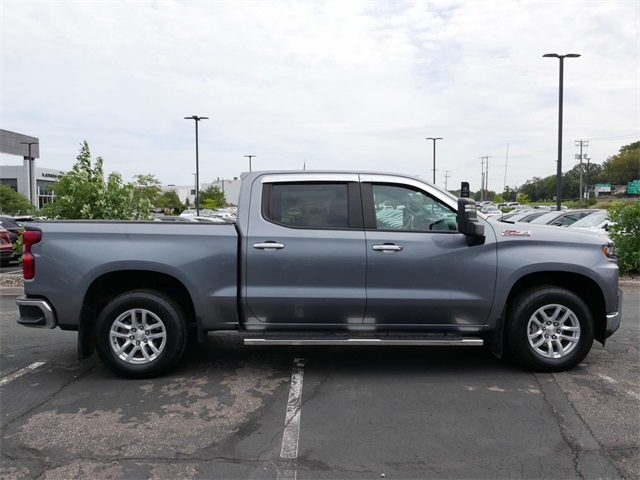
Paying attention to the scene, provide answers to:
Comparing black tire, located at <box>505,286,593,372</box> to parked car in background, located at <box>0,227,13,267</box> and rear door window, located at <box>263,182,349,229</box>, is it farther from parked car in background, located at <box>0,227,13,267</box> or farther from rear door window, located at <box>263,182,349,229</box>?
parked car in background, located at <box>0,227,13,267</box>

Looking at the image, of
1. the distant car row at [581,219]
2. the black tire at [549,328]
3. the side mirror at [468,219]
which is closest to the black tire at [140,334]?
the side mirror at [468,219]

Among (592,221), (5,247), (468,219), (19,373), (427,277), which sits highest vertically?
(468,219)

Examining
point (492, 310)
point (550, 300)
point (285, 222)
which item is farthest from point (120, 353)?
point (550, 300)

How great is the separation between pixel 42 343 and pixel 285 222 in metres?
3.63

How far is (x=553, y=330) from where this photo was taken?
503 centimetres

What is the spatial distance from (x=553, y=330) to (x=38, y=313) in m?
4.79

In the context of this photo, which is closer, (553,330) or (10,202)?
(553,330)

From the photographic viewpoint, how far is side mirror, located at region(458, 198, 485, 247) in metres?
4.74

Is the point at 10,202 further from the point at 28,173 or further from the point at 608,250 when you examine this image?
the point at 608,250

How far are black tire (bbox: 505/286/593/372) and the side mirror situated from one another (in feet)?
2.75

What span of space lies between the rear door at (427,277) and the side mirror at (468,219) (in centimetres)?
18

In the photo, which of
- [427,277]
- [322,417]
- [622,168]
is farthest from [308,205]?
[622,168]

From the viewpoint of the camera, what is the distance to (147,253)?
4.85 metres

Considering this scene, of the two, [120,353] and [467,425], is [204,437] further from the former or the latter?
[467,425]
